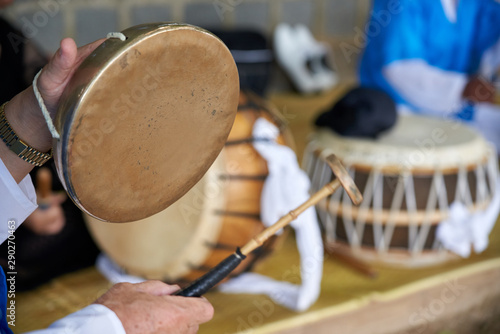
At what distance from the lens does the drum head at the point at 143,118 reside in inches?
20.6

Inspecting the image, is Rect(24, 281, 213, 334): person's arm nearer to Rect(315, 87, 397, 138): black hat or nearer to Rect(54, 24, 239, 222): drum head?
Rect(54, 24, 239, 222): drum head

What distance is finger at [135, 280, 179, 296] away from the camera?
66cm

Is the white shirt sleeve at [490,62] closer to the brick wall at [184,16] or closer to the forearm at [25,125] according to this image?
the brick wall at [184,16]

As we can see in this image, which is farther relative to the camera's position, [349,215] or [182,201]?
[349,215]

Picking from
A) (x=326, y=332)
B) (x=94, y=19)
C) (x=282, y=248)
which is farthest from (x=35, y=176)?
(x=94, y=19)

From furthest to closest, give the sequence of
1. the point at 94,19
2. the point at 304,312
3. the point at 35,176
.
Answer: the point at 94,19 → the point at 35,176 → the point at 304,312

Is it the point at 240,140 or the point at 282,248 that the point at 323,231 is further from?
the point at 240,140

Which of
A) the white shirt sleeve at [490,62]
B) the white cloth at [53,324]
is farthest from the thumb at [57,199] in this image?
the white shirt sleeve at [490,62]

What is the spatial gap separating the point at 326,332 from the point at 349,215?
1.08 ft

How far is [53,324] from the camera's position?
615mm

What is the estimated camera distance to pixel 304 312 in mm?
1239

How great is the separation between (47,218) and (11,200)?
26.8 inches

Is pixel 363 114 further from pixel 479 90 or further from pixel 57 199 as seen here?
pixel 57 199

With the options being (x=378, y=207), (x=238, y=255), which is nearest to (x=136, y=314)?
(x=238, y=255)
